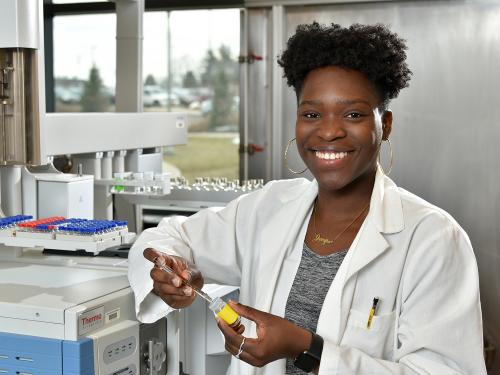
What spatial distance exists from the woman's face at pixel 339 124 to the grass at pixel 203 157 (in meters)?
6.45

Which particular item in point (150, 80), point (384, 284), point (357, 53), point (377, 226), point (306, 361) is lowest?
point (306, 361)

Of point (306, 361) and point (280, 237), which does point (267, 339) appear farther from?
point (280, 237)

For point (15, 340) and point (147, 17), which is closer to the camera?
point (15, 340)

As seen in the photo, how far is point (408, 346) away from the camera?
129cm

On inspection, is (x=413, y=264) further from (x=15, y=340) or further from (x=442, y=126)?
(x=442, y=126)

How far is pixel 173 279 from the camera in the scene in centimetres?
154

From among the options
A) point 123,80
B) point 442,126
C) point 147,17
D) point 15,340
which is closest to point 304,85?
point 15,340

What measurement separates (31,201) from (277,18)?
246cm

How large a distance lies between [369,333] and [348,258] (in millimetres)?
150

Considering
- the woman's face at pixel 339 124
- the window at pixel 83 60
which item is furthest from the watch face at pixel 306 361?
the window at pixel 83 60

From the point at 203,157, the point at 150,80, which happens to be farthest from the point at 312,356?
the point at 203,157

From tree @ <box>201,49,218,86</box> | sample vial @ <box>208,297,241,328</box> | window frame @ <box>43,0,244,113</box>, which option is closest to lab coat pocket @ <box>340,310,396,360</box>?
sample vial @ <box>208,297,241,328</box>

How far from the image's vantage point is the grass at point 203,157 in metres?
8.05

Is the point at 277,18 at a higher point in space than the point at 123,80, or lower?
higher
